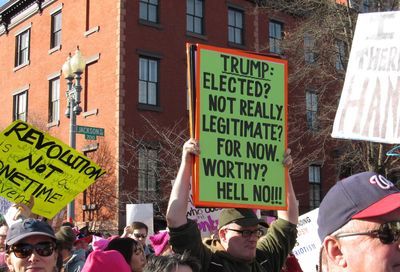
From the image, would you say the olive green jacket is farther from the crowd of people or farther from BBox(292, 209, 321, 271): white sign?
BBox(292, 209, 321, 271): white sign

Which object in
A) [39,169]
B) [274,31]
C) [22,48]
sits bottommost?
[39,169]

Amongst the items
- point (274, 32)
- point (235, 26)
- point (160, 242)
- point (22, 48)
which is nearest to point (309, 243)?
point (160, 242)

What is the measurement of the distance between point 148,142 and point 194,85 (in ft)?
54.8

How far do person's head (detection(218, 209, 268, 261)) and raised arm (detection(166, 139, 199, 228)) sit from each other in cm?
49

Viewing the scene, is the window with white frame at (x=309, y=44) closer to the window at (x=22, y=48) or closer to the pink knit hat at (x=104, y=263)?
the window at (x=22, y=48)

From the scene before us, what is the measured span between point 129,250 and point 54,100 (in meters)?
19.8

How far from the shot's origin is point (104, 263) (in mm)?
3826

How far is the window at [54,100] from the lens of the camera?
23798 mm

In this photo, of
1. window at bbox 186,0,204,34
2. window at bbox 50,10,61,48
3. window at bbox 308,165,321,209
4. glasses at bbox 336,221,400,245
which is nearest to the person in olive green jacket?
glasses at bbox 336,221,400,245

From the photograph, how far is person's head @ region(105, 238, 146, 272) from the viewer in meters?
4.93

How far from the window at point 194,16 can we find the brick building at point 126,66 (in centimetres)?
4

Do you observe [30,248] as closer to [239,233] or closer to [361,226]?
[239,233]

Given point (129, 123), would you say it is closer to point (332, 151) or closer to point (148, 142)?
point (148, 142)

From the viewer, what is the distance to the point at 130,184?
20250 millimetres
